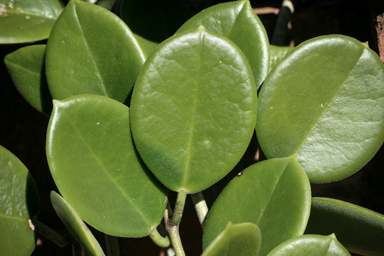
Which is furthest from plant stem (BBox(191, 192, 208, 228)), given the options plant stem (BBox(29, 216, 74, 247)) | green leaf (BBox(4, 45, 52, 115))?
green leaf (BBox(4, 45, 52, 115))

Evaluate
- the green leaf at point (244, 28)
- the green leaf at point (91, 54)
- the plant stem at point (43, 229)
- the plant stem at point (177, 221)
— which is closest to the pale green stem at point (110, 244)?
the plant stem at point (43, 229)

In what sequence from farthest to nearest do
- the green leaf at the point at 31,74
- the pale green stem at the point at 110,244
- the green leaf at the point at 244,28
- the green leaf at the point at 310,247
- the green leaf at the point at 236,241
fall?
1. the pale green stem at the point at 110,244
2. the green leaf at the point at 31,74
3. the green leaf at the point at 244,28
4. the green leaf at the point at 310,247
5. the green leaf at the point at 236,241

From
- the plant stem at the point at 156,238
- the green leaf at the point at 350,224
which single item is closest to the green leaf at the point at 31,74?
the plant stem at the point at 156,238

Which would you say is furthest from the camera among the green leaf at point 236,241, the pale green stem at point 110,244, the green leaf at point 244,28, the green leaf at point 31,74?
the pale green stem at point 110,244

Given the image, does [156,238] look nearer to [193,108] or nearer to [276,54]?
[193,108]

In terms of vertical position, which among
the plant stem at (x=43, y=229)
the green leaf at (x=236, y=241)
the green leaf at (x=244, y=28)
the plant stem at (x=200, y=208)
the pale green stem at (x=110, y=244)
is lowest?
the pale green stem at (x=110, y=244)

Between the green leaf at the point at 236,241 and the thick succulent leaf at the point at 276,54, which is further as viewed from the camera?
the thick succulent leaf at the point at 276,54

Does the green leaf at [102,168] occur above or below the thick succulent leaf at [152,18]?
below

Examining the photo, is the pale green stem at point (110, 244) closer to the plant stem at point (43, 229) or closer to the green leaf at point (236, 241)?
the plant stem at point (43, 229)

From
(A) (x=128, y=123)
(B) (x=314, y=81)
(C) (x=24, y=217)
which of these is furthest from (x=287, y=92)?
(C) (x=24, y=217)
